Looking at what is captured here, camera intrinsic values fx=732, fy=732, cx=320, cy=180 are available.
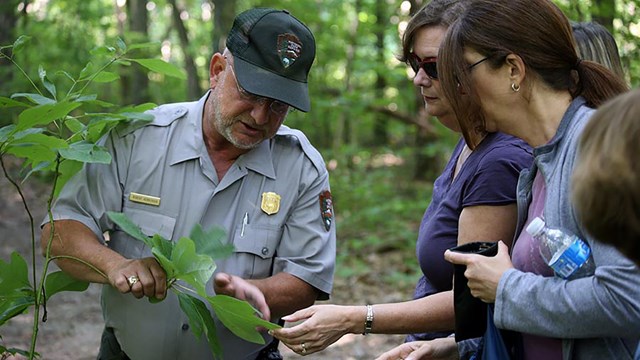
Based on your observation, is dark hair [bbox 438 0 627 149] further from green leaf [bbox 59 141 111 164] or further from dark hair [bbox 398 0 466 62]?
green leaf [bbox 59 141 111 164]

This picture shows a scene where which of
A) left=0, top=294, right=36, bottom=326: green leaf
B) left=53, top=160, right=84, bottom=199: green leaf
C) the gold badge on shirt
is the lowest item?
left=0, top=294, right=36, bottom=326: green leaf

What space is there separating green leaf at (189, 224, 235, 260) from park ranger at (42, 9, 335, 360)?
53cm

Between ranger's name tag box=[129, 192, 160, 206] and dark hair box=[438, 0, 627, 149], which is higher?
dark hair box=[438, 0, 627, 149]

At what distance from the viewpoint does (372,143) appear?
1498 cm

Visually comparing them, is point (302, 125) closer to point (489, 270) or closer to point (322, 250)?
point (322, 250)

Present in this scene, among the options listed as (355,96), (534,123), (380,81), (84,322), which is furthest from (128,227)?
(380,81)

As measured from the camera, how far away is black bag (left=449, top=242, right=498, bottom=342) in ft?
6.70

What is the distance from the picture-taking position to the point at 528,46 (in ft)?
6.51

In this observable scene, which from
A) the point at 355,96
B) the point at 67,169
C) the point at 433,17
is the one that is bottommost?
the point at 355,96

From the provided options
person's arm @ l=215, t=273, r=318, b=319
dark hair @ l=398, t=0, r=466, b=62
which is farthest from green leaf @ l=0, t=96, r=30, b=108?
dark hair @ l=398, t=0, r=466, b=62

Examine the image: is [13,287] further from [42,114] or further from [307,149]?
[307,149]

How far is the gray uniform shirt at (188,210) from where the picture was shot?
8.58 ft

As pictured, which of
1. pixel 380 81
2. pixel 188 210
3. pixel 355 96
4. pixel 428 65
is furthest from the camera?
pixel 380 81

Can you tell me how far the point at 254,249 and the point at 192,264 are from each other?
68 centimetres
